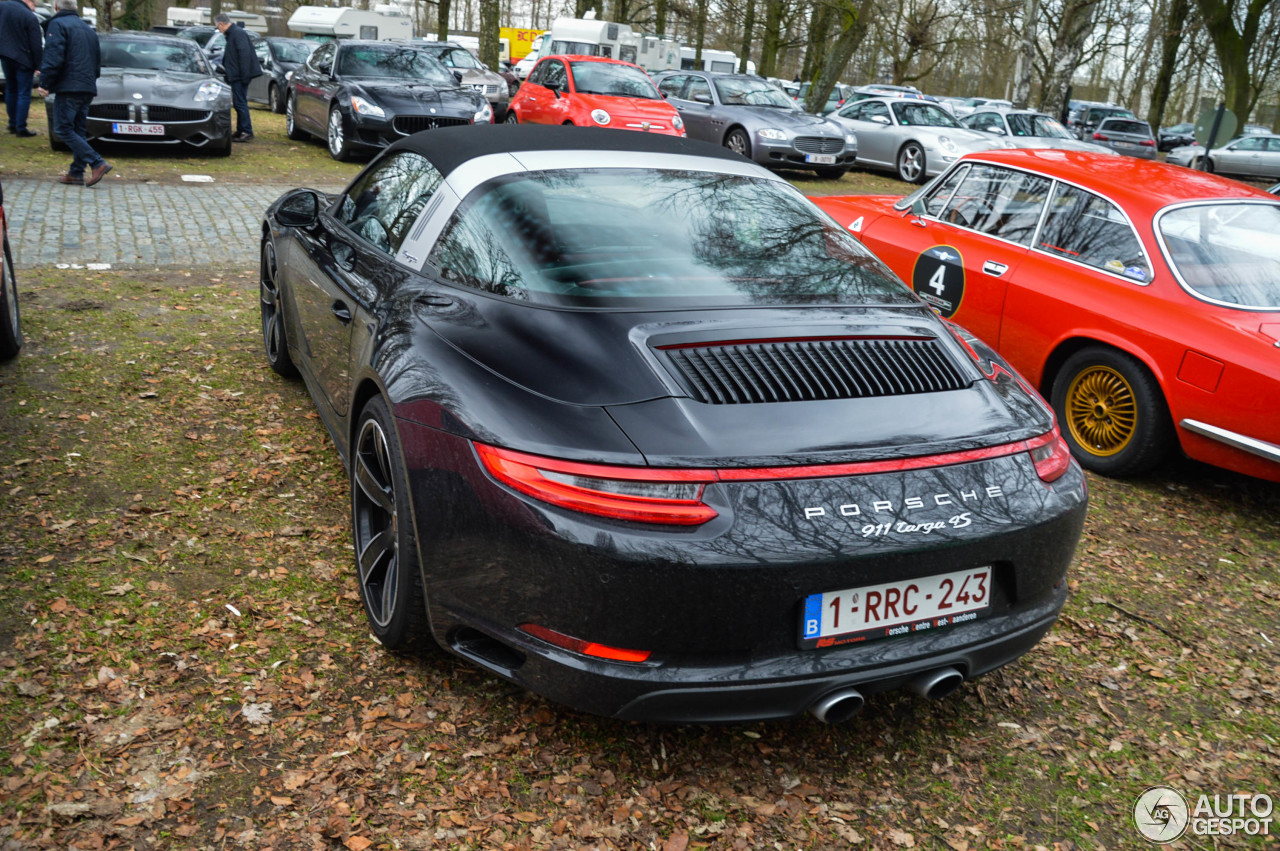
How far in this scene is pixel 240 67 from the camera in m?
15.9

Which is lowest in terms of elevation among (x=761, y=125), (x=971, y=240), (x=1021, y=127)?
(x=971, y=240)

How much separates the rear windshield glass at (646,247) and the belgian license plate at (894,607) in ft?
3.19

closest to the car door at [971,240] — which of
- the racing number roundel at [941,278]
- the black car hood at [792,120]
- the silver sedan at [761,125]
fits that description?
the racing number roundel at [941,278]

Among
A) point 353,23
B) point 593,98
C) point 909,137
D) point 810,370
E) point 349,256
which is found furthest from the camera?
point 353,23

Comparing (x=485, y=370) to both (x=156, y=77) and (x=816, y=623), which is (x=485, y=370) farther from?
(x=156, y=77)

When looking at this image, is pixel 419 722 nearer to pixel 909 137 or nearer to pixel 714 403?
pixel 714 403

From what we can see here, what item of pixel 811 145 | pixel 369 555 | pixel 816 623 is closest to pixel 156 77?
pixel 811 145

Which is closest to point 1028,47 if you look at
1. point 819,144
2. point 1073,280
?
point 819,144

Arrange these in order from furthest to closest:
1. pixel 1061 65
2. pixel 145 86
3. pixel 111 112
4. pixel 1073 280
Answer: pixel 1061 65, pixel 145 86, pixel 111 112, pixel 1073 280

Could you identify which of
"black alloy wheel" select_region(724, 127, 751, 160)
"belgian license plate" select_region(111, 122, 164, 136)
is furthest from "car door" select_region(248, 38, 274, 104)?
"black alloy wheel" select_region(724, 127, 751, 160)

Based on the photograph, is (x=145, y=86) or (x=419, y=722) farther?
(x=145, y=86)

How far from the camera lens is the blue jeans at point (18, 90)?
539 inches

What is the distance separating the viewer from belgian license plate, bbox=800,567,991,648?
8.18 feet

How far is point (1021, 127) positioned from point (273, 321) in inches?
719
